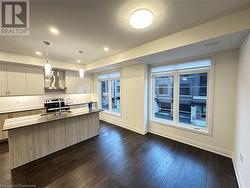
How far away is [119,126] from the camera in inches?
198

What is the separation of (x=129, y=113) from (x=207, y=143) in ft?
8.52

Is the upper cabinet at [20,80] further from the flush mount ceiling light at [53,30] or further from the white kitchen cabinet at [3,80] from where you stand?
the flush mount ceiling light at [53,30]

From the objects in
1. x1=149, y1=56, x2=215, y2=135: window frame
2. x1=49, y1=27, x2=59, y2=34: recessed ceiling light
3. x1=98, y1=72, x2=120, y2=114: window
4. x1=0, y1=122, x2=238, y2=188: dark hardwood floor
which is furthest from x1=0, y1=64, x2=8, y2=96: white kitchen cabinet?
x1=149, y1=56, x2=215, y2=135: window frame

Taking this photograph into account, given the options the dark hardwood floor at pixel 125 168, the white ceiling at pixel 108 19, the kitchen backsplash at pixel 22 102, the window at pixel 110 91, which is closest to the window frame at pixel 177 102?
the dark hardwood floor at pixel 125 168

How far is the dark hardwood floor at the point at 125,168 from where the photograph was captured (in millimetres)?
2008

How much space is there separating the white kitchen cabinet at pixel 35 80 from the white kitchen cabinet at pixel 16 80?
12 centimetres

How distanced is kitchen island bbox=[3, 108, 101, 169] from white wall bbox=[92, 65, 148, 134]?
55.4 inches

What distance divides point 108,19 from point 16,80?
4087 millimetres

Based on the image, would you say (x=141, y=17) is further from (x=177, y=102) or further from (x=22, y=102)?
(x=22, y=102)

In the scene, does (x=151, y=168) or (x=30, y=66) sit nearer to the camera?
(x=151, y=168)

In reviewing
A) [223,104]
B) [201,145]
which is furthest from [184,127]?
[223,104]

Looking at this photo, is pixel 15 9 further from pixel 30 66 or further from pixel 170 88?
pixel 170 88

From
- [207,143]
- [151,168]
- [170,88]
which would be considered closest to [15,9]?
[151,168]

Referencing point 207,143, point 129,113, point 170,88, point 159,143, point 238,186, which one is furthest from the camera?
point 129,113
